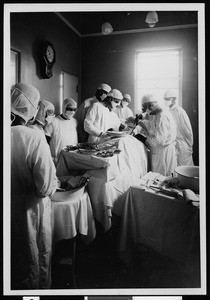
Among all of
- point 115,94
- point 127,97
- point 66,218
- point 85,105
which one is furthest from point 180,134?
point 66,218

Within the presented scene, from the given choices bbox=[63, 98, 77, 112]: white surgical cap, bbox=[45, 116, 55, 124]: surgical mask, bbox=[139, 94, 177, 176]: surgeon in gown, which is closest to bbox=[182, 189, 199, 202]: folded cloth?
bbox=[139, 94, 177, 176]: surgeon in gown

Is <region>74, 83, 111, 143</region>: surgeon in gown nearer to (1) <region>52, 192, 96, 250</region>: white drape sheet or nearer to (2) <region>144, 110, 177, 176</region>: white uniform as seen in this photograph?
(2) <region>144, 110, 177, 176</region>: white uniform

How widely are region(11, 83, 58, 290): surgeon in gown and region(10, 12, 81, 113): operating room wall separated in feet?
5.39

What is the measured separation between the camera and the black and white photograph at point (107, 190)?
1538mm

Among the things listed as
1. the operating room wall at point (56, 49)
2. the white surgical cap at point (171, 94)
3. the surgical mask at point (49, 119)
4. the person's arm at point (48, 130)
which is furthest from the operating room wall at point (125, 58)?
the person's arm at point (48, 130)

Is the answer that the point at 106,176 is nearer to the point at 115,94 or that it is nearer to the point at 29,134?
the point at 29,134

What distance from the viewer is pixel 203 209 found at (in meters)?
1.58

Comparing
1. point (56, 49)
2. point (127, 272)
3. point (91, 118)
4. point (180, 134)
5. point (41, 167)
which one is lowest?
point (127, 272)

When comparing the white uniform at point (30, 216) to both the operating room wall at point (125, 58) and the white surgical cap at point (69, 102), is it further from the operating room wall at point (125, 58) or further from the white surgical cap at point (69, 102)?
the white surgical cap at point (69, 102)

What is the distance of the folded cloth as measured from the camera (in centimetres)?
160

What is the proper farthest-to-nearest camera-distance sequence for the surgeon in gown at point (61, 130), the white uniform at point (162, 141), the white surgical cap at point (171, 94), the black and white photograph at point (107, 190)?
the surgeon in gown at point (61, 130) < the white uniform at point (162, 141) < the white surgical cap at point (171, 94) < the black and white photograph at point (107, 190)

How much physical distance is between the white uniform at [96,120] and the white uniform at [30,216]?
1780mm

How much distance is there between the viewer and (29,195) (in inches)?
61.4

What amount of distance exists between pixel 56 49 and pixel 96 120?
117 centimetres
